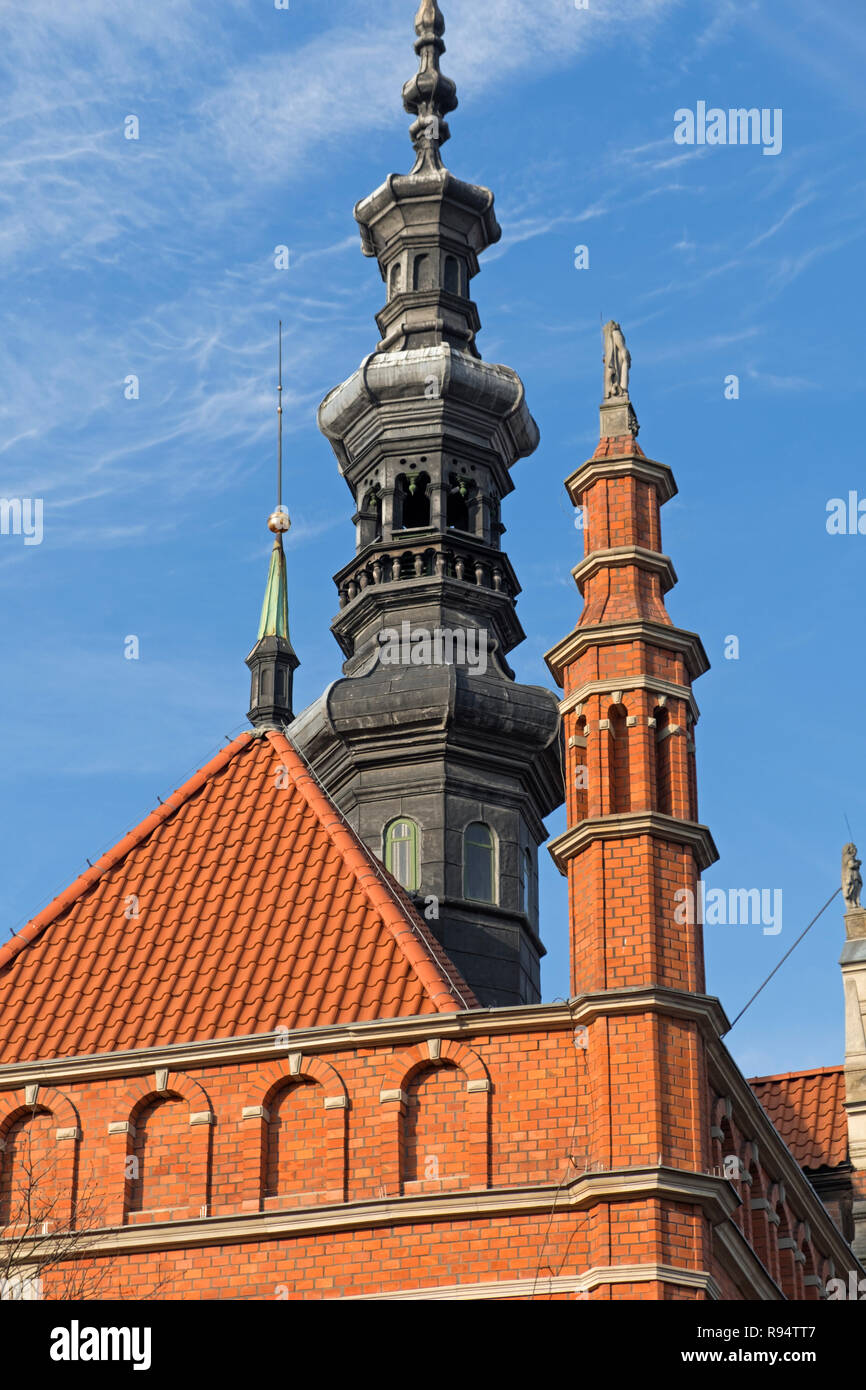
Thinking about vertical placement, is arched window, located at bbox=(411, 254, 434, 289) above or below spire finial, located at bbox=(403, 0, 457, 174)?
below

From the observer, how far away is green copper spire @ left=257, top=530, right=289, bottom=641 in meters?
34.8

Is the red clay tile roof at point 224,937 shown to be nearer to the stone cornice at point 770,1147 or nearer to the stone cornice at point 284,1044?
the stone cornice at point 284,1044

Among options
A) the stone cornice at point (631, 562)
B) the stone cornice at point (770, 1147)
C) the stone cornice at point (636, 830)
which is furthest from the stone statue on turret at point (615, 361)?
the stone cornice at point (770, 1147)

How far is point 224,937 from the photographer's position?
2825 cm

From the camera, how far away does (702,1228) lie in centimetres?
2234

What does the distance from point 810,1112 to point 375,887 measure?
1130cm

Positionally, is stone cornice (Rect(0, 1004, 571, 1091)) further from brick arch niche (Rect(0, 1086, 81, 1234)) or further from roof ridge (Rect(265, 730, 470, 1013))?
roof ridge (Rect(265, 730, 470, 1013))

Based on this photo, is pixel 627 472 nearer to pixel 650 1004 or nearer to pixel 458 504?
pixel 650 1004

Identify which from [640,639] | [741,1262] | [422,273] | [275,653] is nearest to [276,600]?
[275,653]

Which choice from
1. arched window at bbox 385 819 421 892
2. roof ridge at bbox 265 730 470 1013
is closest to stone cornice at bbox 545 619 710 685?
roof ridge at bbox 265 730 470 1013

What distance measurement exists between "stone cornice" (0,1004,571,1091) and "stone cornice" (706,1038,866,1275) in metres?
1.57

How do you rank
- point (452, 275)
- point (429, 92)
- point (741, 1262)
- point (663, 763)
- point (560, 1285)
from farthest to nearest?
point (429, 92), point (452, 275), point (663, 763), point (741, 1262), point (560, 1285)
